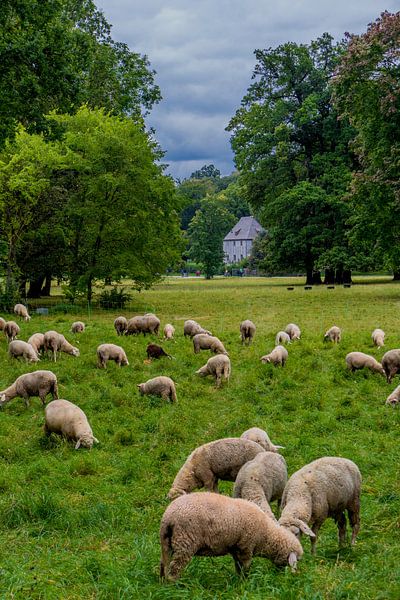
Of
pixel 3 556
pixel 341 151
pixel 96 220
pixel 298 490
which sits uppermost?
pixel 341 151

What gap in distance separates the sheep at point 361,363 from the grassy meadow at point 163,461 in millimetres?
285

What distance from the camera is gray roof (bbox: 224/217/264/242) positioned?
126m

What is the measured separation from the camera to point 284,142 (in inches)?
1988

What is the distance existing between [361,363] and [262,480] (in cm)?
892

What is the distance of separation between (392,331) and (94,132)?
18.0m

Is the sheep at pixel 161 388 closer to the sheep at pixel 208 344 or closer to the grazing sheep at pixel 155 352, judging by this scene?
the grazing sheep at pixel 155 352

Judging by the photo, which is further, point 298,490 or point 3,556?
point 298,490

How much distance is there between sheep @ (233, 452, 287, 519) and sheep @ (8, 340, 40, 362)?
9893mm

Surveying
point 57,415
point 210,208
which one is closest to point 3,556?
point 57,415

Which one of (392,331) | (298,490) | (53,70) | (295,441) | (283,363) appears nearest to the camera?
(298,490)

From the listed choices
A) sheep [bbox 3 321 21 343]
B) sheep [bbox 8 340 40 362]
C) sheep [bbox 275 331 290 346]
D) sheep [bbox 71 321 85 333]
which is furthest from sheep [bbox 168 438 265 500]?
sheep [bbox 71 321 85 333]

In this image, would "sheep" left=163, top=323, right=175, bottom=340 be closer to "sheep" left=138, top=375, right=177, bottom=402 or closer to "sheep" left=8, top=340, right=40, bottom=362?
"sheep" left=8, top=340, right=40, bottom=362

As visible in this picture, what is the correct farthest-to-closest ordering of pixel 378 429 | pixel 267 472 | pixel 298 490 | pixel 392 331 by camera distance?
pixel 392 331, pixel 378 429, pixel 267 472, pixel 298 490

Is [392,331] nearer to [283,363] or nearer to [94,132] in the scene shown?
[283,363]
